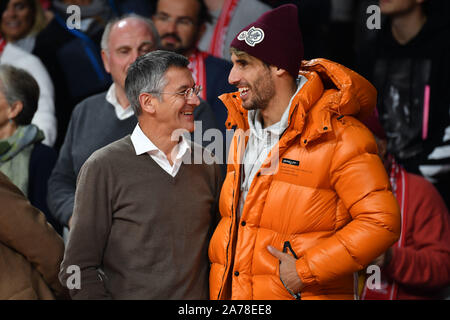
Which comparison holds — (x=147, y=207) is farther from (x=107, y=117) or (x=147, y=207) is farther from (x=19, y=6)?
(x=19, y=6)

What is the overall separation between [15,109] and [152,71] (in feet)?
2.75

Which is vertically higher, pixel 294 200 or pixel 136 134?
pixel 136 134

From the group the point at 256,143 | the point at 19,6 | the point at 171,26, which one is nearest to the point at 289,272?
the point at 256,143

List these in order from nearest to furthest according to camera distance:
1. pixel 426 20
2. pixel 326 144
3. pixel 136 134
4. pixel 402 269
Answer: pixel 326 144
pixel 136 134
pixel 402 269
pixel 426 20

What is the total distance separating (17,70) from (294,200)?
1371 millimetres

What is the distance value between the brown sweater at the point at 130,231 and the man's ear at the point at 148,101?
0.13 meters

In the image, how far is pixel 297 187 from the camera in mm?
1819

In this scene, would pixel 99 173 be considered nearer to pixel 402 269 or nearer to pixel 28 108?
pixel 28 108

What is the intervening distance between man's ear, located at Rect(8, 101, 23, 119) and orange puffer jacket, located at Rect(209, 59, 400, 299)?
105 centimetres

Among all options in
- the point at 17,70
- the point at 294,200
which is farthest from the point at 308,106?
the point at 17,70

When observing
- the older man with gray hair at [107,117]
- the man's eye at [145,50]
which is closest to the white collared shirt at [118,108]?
the older man with gray hair at [107,117]

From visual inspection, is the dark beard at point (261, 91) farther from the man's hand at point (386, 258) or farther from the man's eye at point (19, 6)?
the man's eye at point (19, 6)

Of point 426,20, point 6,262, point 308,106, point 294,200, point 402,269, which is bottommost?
point 402,269

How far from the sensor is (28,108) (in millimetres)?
2459
